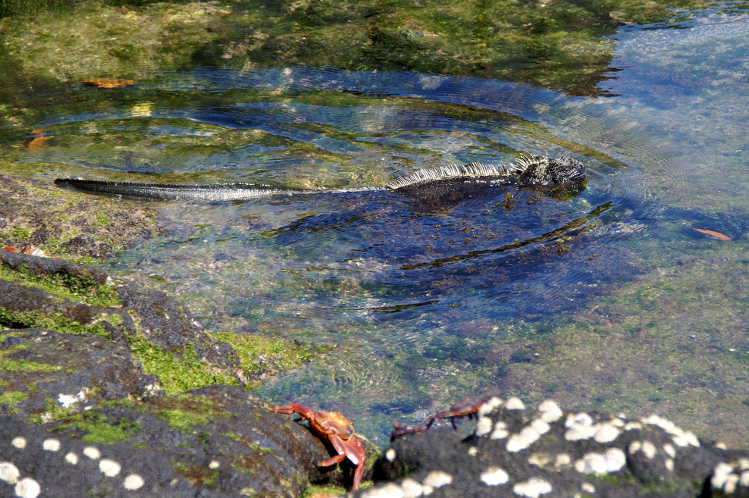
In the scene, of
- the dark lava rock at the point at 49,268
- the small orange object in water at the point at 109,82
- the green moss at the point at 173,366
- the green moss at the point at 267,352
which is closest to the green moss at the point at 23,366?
A: the green moss at the point at 173,366

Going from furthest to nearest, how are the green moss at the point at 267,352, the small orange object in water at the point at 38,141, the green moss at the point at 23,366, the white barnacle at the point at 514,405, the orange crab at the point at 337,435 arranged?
the small orange object in water at the point at 38,141
the green moss at the point at 267,352
the orange crab at the point at 337,435
the green moss at the point at 23,366
the white barnacle at the point at 514,405

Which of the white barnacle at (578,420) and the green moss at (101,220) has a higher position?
the white barnacle at (578,420)

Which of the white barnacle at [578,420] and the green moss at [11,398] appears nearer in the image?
the white barnacle at [578,420]

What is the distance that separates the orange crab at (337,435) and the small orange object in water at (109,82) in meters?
5.94

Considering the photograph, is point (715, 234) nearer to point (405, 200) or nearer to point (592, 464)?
point (405, 200)

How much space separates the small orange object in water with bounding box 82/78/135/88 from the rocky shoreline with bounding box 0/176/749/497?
5109mm

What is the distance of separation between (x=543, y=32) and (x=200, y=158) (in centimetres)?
504

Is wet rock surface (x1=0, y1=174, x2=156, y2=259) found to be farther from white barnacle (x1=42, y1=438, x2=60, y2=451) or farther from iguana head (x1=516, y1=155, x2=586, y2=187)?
iguana head (x1=516, y1=155, x2=586, y2=187)

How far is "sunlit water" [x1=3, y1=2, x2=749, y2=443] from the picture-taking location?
3.27m

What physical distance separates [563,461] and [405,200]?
12.0 feet

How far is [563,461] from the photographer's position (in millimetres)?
1388

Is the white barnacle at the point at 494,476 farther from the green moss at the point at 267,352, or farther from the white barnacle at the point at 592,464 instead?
the green moss at the point at 267,352

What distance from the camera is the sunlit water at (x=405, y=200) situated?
3270 millimetres

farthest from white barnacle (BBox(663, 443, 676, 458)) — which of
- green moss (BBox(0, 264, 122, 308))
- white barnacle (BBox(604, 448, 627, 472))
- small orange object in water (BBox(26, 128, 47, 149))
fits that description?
small orange object in water (BBox(26, 128, 47, 149))
